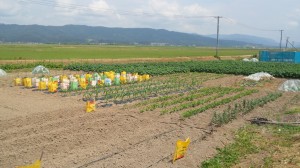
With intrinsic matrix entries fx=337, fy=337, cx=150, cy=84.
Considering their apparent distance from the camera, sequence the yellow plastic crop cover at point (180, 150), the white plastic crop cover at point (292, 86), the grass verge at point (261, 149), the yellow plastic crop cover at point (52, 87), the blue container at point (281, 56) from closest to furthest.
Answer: the yellow plastic crop cover at point (180, 150), the grass verge at point (261, 149), the yellow plastic crop cover at point (52, 87), the white plastic crop cover at point (292, 86), the blue container at point (281, 56)

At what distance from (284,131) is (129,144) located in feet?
14.5

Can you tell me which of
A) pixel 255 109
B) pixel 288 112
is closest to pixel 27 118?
pixel 255 109

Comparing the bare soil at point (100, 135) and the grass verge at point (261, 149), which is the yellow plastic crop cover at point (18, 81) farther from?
the grass verge at point (261, 149)

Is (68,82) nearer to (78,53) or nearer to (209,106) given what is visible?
(209,106)

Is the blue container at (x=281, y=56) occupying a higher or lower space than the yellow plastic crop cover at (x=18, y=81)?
higher

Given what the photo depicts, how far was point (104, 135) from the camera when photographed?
7.98 meters

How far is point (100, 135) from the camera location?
7.96 meters

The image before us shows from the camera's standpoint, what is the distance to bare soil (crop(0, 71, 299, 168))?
21.2 ft

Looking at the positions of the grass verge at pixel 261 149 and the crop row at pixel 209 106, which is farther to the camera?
the crop row at pixel 209 106

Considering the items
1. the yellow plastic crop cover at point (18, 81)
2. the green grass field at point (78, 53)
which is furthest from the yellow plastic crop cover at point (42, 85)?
the green grass field at point (78, 53)

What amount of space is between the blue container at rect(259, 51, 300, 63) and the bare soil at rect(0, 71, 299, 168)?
3270cm

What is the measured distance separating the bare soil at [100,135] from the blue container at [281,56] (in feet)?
107

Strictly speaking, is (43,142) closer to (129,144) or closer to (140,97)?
(129,144)

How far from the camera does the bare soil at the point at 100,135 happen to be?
6.47 meters
